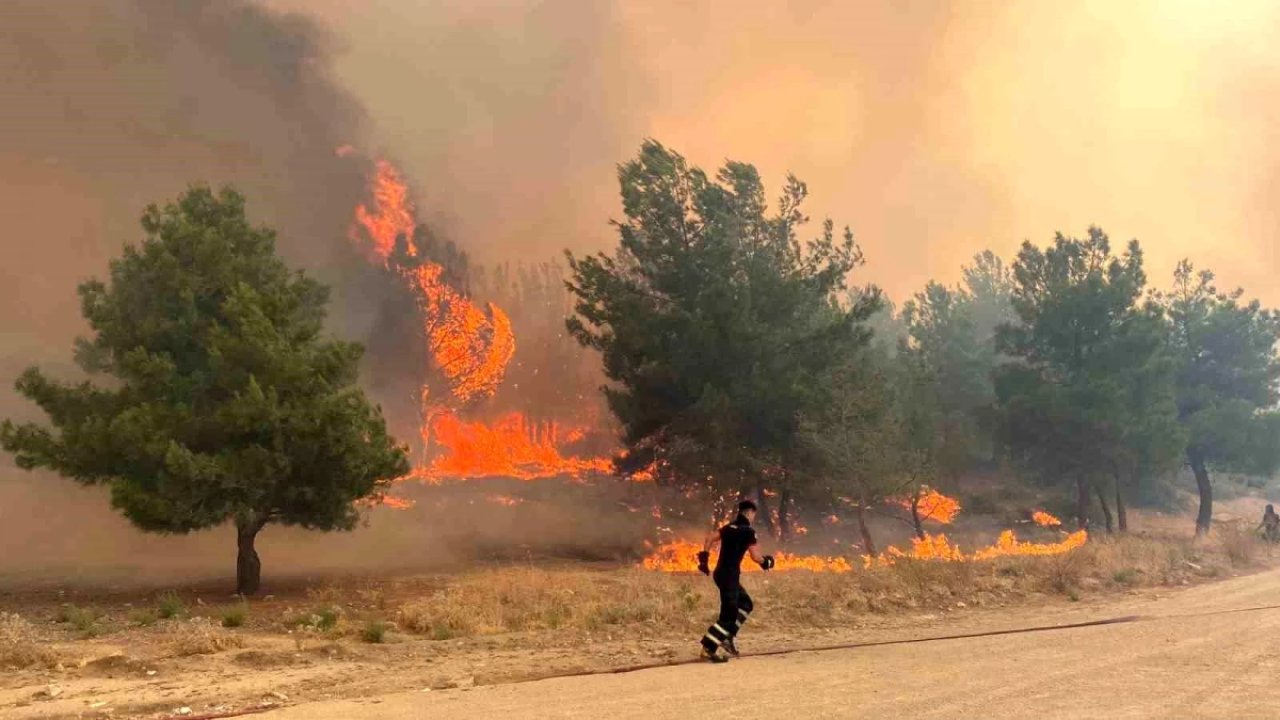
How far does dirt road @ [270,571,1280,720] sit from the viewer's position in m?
7.71

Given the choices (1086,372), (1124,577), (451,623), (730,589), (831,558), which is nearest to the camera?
(730,589)

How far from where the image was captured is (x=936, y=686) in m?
8.79

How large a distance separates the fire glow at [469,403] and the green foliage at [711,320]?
45.6ft

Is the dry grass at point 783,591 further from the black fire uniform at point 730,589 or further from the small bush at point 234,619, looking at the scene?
the black fire uniform at point 730,589

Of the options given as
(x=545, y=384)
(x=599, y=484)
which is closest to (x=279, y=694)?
(x=599, y=484)

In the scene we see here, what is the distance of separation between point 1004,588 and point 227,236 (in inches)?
857

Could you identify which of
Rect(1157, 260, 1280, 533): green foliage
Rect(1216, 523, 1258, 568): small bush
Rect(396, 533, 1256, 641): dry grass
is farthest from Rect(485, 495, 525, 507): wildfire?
Rect(1157, 260, 1280, 533): green foliage

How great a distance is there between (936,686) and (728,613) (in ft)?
9.38

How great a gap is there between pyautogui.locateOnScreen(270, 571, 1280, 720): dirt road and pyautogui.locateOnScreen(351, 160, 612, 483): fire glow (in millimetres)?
32621

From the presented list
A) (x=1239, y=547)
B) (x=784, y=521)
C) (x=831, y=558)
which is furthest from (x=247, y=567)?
(x=1239, y=547)

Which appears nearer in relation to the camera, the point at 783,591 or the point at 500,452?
the point at 783,591

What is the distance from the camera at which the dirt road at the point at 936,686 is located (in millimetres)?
7711

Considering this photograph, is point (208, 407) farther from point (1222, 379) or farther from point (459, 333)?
point (1222, 379)

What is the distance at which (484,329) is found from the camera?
46.4m
